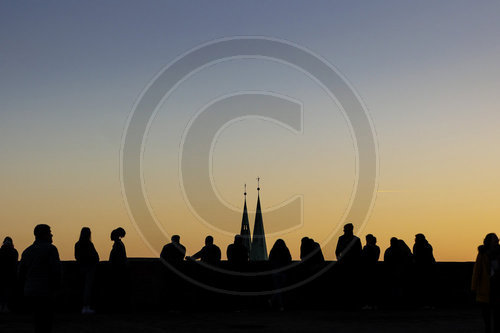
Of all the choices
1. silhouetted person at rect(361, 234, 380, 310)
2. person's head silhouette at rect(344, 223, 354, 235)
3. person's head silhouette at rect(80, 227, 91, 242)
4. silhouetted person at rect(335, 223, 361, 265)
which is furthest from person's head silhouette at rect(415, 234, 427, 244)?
person's head silhouette at rect(80, 227, 91, 242)

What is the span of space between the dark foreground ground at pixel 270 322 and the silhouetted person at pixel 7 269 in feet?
2.65

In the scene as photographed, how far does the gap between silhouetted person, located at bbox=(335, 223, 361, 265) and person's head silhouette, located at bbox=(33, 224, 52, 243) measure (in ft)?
33.4

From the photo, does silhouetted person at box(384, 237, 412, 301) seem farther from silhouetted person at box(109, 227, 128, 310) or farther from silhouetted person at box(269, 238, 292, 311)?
silhouetted person at box(109, 227, 128, 310)

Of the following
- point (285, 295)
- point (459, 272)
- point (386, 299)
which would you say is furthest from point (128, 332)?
point (459, 272)

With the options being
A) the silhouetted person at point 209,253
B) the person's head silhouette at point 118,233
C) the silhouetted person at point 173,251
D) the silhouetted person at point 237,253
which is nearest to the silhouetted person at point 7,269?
the person's head silhouette at point 118,233

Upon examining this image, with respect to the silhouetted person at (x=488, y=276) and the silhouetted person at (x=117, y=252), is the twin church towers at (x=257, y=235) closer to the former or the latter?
the silhouetted person at (x=117, y=252)

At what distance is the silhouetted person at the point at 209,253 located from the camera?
20812mm

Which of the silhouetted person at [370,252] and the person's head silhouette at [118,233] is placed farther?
the silhouetted person at [370,252]

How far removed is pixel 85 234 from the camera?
19016mm

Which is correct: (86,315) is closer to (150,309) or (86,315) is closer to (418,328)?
(150,309)

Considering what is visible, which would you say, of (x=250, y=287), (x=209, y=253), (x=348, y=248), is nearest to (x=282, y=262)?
(x=250, y=287)

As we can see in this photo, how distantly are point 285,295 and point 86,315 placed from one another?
574cm

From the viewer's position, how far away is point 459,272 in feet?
76.7

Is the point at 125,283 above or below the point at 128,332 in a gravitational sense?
above
